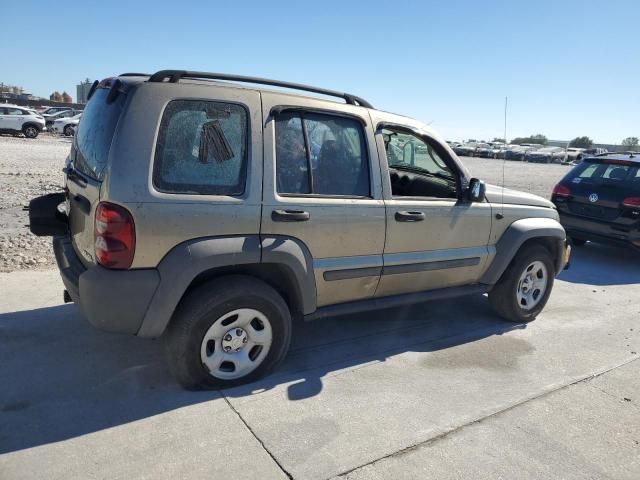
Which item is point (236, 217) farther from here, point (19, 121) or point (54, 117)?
point (54, 117)

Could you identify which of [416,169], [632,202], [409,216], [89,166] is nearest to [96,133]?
[89,166]

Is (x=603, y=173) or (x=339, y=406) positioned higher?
(x=603, y=173)

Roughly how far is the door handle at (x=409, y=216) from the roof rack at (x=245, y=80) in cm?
88

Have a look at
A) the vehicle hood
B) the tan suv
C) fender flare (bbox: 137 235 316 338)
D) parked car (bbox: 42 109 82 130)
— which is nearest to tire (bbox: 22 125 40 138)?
parked car (bbox: 42 109 82 130)

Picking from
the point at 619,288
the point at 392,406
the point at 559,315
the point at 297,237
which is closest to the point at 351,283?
the point at 297,237

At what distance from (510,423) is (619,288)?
14.0 ft

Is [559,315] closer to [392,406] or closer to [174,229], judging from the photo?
[392,406]

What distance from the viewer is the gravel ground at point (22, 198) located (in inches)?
226

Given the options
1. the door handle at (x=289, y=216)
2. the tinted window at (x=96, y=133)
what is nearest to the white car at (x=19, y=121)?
the tinted window at (x=96, y=133)

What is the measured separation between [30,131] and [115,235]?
25.3 metres

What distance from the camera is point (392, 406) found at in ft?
10.9

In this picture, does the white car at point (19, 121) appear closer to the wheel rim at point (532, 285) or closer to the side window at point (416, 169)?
the side window at point (416, 169)

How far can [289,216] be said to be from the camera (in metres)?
3.31

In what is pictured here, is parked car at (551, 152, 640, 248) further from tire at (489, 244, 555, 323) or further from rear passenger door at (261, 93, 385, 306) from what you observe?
rear passenger door at (261, 93, 385, 306)
